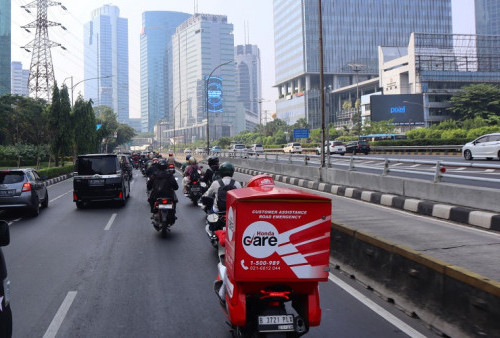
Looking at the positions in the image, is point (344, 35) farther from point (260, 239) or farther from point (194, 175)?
point (260, 239)

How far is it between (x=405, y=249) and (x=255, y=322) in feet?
7.07

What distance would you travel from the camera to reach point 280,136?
10162 cm

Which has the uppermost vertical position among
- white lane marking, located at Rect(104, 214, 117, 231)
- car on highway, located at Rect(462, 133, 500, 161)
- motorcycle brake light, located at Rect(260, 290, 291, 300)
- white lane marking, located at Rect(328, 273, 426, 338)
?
car on highway, located at Rect(462, 133, 500, 161)

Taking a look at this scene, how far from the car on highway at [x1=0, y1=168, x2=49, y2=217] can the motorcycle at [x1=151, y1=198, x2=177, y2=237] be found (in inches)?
231

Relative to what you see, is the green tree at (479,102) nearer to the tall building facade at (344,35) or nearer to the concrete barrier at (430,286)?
the tall building facade at (344,35)

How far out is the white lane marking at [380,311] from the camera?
15.2 ft

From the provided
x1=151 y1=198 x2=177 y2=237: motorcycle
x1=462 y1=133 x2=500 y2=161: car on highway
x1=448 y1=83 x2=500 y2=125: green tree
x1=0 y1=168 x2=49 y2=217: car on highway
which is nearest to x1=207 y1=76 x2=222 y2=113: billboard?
x1=448 y1=83 x2=500 y2=125: green tree

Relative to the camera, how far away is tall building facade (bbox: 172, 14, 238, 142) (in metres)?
183

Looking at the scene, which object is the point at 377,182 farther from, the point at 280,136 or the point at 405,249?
the point at 280,136

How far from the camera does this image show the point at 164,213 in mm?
10328

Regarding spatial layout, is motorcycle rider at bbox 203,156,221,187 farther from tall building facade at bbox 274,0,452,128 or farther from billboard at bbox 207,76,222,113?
billboard at bbox 207,76,222,113

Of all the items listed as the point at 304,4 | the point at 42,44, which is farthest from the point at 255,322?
the point at 304,4

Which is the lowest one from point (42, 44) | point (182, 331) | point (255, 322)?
point (182, 331)

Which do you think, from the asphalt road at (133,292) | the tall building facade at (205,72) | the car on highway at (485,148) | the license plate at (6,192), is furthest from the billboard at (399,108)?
the tall building facade at (205,72)
